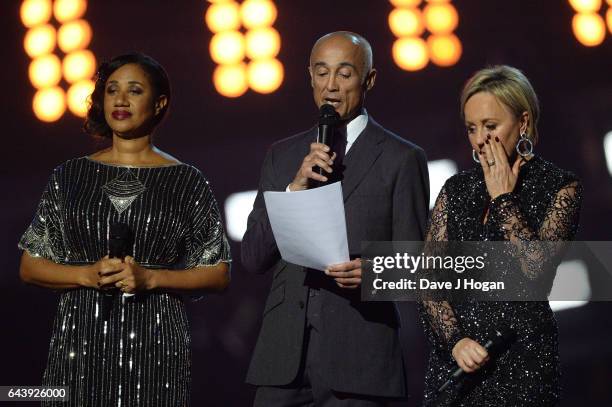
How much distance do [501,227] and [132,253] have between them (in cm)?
99

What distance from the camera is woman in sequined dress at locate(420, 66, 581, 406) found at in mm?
2316

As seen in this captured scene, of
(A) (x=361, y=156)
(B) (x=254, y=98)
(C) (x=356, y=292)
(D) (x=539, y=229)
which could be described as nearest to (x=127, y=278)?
(C) (x=356, y=292)

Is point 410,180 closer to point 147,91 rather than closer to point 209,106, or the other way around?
point 147,91

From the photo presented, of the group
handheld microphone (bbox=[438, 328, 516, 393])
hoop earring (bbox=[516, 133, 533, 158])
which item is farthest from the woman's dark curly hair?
handheld microphone (bbox=[438, 328, 516, 393])

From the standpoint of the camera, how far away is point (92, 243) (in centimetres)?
265

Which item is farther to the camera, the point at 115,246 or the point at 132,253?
the point at 132,253

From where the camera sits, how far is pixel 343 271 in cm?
253

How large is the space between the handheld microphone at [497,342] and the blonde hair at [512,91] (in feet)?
1.69

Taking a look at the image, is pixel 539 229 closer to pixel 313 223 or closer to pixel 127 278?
pixel 313 223

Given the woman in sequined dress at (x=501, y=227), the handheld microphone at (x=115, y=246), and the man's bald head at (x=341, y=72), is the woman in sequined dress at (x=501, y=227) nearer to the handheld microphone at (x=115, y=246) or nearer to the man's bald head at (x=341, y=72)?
the man's bald head at (x=341, y=72)

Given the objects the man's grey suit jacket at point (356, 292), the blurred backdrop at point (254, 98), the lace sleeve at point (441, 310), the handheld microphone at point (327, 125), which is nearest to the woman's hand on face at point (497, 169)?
the lace sleeve at point (441, 310)

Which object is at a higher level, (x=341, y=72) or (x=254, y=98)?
(x=254, y=98)

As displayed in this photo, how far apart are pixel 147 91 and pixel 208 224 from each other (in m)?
0.42

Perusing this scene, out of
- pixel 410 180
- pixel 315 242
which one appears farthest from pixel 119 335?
pixel 410 180
